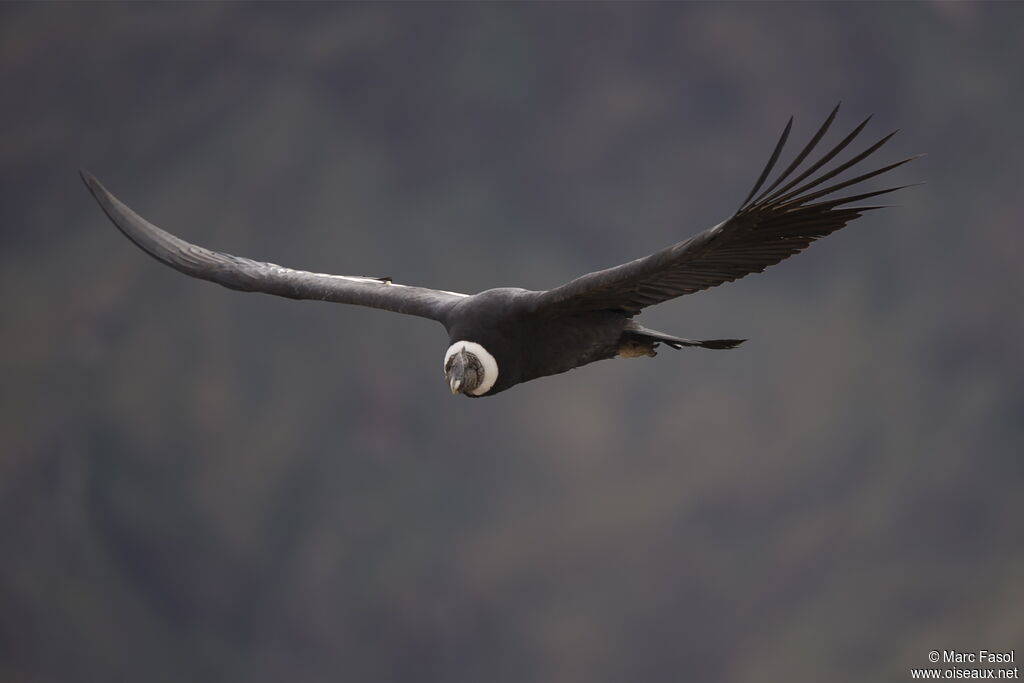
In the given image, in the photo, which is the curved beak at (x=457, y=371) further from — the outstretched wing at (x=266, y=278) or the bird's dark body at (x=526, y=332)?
the outstretched wing at (x=266, y=278)

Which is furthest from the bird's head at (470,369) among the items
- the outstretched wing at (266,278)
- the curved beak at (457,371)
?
the outstretched wing at (266,278)

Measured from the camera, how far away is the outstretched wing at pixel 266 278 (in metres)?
7.86

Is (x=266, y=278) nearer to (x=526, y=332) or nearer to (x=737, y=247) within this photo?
(x=526, y=332)

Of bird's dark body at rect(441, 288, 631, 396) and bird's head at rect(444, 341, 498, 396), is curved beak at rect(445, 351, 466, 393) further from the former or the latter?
bird's dark body at rect(441, 288, 631, 396)

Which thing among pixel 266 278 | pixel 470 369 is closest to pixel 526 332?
pixel 470 369

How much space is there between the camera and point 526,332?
23.3ft

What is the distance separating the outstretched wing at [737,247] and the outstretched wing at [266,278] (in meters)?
1.19

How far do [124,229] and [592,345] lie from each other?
11.7 ft

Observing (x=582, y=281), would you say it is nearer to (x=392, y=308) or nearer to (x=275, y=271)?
(x=392, y=308)

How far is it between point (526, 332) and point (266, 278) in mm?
2208

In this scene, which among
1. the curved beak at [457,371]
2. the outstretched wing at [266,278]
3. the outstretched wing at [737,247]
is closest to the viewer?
the outstretched wing at [737,247]

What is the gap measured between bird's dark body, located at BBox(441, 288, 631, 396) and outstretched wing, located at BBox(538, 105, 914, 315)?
13 centimetres

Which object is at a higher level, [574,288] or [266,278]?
[266,278]

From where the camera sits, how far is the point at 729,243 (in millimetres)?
6086
